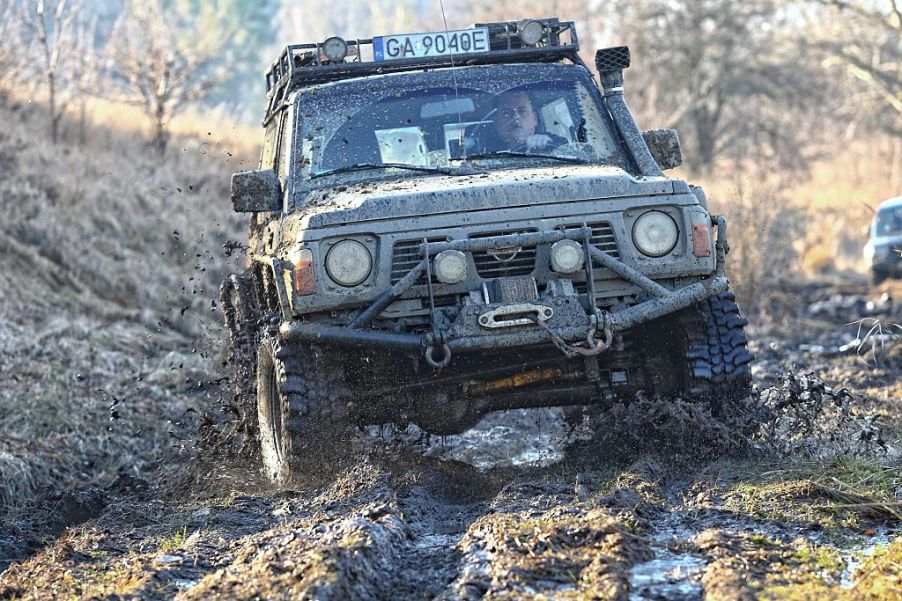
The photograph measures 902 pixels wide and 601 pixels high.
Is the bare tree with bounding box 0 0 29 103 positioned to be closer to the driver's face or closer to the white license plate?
the white license plate

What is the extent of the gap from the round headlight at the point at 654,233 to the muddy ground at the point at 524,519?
0.75 metres

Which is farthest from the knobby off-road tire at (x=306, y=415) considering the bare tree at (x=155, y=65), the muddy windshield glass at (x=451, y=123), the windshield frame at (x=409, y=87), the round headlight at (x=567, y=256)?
the bare tree at (x=155, y=65)

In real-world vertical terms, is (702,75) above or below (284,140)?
above

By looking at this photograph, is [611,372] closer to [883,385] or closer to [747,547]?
[747,547]

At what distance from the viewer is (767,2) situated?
34.8 meters

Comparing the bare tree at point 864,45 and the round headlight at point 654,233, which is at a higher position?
the bare tree at point 864,45

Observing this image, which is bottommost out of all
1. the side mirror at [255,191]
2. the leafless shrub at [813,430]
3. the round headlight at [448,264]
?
the leafless shrub at [813,430]

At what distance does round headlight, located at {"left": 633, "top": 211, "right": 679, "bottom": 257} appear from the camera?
670 cm

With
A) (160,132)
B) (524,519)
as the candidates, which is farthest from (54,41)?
(524,519)

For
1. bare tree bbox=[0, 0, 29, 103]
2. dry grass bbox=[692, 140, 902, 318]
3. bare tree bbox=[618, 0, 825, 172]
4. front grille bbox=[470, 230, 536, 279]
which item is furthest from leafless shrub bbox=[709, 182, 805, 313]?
bare tree bbox=[618, 0, 825, 172]

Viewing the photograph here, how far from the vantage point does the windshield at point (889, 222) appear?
1941 cm

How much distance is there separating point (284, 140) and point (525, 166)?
1.48m

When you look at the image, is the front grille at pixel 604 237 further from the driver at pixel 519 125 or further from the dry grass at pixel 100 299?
the dry grass at pixel 100 299

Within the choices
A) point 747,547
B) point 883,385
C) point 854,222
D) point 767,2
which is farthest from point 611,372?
point 767,2
